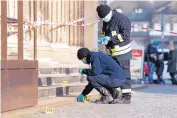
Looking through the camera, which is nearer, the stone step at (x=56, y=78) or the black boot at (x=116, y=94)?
the black boot at (x=116, y=94)

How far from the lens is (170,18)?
33219 mm

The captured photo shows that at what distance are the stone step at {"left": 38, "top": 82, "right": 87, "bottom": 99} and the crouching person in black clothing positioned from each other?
77 centimetres

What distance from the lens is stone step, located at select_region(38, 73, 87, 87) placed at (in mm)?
8666

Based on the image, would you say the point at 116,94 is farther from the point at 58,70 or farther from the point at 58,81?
the point at 58,70

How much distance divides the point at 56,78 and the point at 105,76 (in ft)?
5.56

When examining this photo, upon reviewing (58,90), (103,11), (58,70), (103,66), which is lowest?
(58,90)

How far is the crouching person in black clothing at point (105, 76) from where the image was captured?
7711 millimetres

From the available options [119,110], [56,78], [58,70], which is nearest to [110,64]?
[119,110]

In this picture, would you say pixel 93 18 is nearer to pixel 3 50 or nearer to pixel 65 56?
pixel 65 56

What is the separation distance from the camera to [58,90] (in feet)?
28.4

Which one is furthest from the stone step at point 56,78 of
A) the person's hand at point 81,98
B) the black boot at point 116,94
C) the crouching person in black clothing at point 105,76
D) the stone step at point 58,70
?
the black boot at point 116,94

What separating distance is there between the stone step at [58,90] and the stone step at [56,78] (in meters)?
0.16

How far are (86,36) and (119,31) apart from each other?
5241mm

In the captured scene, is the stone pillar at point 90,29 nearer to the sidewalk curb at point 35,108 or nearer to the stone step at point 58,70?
the stone step at point 58,70
